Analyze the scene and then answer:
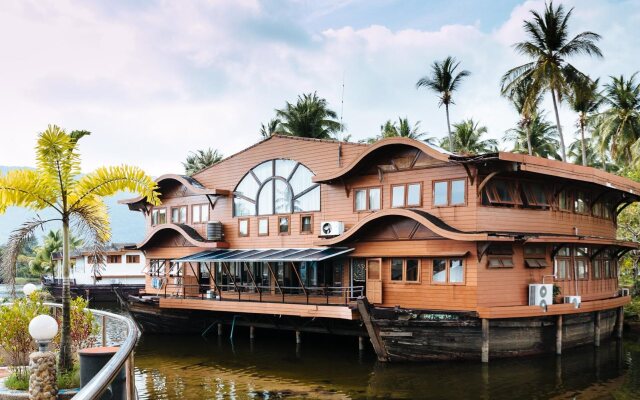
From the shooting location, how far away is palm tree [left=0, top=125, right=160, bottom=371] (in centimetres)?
1140

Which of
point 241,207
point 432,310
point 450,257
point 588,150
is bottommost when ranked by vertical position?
point 432,310

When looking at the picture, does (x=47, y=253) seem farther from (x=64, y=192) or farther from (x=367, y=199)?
(x=64, y=192)

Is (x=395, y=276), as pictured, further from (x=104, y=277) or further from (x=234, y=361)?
(x=104, y=277)

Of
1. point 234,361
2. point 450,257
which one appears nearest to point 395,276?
point 450,257

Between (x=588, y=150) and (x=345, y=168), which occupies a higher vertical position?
(x=588, y=150)

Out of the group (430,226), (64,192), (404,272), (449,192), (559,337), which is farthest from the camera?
(404,272)

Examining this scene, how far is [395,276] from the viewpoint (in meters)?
21.3

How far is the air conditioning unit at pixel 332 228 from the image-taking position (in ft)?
74.7

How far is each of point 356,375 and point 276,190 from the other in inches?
410

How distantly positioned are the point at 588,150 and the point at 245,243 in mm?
42237

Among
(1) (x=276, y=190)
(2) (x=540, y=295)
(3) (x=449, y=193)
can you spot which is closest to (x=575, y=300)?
(2) (x=540, y=295)

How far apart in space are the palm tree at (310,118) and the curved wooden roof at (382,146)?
2210 centimetres

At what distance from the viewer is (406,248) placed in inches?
819

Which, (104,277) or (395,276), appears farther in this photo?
(104,277)
